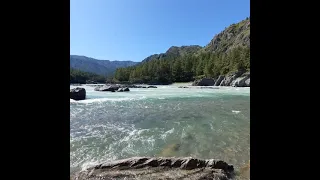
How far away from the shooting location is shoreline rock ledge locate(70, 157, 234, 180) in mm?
6602

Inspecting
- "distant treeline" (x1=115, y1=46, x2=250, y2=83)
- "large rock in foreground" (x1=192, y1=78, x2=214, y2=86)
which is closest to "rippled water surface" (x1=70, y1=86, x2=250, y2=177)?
"large rock in foreground" (x1=192, y1=78, x2=214, y2=86)

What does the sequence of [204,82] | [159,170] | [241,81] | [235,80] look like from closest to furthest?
1. [159,170]
2. [241,81]
3. [235,80]
4. [204,82]

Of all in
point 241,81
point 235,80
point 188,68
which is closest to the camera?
point 241,81

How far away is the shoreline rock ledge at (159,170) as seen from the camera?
21.7 feet

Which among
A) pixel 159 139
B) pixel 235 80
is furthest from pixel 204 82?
pixel 159 139

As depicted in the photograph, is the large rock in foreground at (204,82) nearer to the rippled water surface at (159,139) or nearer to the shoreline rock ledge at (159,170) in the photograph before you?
the rippled water surface at (159,139)

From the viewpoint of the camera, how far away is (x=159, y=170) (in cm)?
700

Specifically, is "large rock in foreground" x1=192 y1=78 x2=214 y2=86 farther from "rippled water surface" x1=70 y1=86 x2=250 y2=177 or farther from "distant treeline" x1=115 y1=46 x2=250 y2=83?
"rippled water surface" x1=70 y1=86 x2=250 y2=177

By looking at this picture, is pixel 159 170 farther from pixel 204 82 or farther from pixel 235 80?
pixel 204 82
